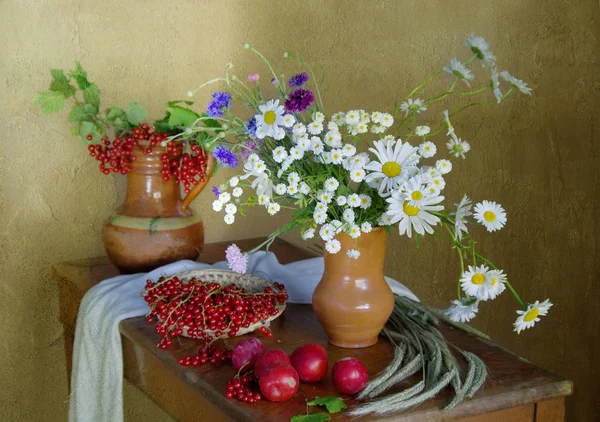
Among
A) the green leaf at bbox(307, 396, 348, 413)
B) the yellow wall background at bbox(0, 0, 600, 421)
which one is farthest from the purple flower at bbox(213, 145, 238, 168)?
the yellow wall background at bbox(0, 0, 600, 421)

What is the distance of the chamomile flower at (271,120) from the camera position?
1128 millimetres

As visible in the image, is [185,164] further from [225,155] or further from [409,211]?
[409,211]

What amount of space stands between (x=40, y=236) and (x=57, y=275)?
0.10m

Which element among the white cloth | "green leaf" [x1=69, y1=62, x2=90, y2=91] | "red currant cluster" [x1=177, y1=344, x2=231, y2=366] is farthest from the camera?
"green leaf" [x1=69, y1=62, x2=90, y2=91]

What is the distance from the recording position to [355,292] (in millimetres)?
1212

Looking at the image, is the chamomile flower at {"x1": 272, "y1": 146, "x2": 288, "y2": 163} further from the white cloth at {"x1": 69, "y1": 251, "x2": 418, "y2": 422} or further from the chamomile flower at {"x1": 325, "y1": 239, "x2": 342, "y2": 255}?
the white cloth at {"x1": 69, "y1": 251, "x2": 418, "y2": 422}

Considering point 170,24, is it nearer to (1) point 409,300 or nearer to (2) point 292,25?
(2) point 292,25

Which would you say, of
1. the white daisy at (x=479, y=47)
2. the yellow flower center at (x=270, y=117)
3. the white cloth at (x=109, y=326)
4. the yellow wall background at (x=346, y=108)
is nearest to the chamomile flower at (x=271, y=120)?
the yellow flower center at (x=270, y=117)

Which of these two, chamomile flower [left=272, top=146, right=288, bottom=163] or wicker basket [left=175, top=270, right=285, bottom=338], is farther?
wicker basket [left=175, top=270, right=285, bottom=338]

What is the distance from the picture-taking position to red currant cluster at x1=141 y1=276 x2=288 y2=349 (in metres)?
1.25

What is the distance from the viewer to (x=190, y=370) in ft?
3.85

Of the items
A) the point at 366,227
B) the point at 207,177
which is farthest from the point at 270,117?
the point at 207,177

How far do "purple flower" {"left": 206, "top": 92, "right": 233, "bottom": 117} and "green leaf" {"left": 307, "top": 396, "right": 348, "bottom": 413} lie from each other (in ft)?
1.49

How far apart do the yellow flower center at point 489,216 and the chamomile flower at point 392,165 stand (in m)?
0.12
